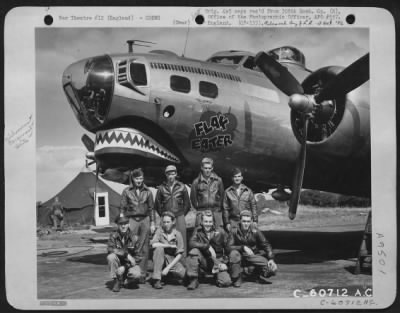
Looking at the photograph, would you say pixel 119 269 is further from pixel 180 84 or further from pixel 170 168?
pixel 180 84

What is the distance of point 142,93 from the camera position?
296 inches

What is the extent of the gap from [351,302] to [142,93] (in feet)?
13.0

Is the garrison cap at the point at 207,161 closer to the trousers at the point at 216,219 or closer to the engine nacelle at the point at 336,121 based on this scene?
the trousers at the point at 216,219

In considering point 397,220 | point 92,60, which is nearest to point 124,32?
point 92,60

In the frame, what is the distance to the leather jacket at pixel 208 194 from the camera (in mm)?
7707

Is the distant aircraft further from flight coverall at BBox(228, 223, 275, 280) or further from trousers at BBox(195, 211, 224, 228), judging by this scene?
flight coverall at BBox(228, 223, 275, 280)

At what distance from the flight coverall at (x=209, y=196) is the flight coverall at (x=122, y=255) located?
96cm

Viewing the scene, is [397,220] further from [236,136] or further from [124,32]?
[124,32]

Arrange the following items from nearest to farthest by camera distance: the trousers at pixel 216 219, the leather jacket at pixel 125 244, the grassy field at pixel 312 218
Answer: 1. the leather jacket at pixel 125 244
2. the trousers at pixel 216 219
3. the grassy field at pixel 312 218

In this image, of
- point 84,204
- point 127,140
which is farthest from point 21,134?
point 127,140

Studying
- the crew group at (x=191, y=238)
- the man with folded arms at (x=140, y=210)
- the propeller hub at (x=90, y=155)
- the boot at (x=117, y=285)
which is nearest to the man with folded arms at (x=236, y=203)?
the crew group at (x=191, y=238)

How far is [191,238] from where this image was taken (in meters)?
7.51

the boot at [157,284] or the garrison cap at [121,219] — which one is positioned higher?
the garrison cap at [121,219]

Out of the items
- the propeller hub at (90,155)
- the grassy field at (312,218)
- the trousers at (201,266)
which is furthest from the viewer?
the grassy field at (312,218)
